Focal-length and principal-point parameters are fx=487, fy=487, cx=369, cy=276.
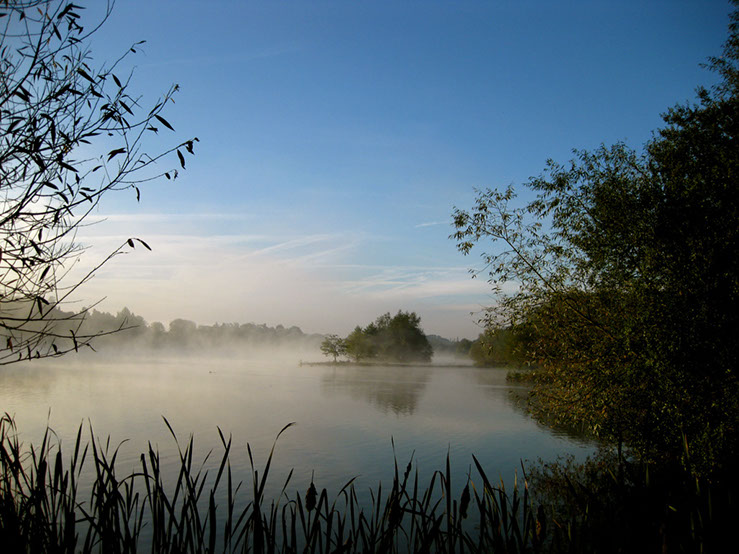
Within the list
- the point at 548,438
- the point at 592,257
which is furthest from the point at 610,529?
the point at 548,438

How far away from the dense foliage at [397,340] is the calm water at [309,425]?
6716 cm

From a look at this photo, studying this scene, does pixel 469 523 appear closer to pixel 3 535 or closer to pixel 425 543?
pixel 425 543

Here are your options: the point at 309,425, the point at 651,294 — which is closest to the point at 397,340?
the point at 309,425

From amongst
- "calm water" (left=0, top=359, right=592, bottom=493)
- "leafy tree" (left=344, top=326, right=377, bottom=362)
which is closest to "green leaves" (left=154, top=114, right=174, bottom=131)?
"calm water" (left=0, top=359, right=592, bottom=493)

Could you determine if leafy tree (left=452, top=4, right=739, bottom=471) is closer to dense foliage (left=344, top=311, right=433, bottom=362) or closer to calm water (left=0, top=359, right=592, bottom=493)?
calm water (left=0, top=359, right=592, bottom=493)

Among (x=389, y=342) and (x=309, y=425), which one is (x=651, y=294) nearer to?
(x=309, y=425)

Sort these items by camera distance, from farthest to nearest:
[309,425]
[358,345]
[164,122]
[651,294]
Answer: [358,345] → [309,425] → [651,294] → [164,122]

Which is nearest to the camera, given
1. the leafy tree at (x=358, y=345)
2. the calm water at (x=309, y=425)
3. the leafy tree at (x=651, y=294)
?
the leafy tree at (x=651, y=294)

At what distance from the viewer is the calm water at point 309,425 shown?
53.5 ft

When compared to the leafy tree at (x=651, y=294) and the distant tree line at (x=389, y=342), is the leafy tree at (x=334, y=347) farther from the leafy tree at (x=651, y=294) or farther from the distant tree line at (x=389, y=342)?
the leafy tree at (x=651, y=294)

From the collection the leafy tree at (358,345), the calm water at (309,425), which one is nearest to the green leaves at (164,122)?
the calm water at (309,425)

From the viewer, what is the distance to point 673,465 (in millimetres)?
12180

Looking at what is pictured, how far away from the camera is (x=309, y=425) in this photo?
2369 cm

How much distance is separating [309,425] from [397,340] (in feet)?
279
